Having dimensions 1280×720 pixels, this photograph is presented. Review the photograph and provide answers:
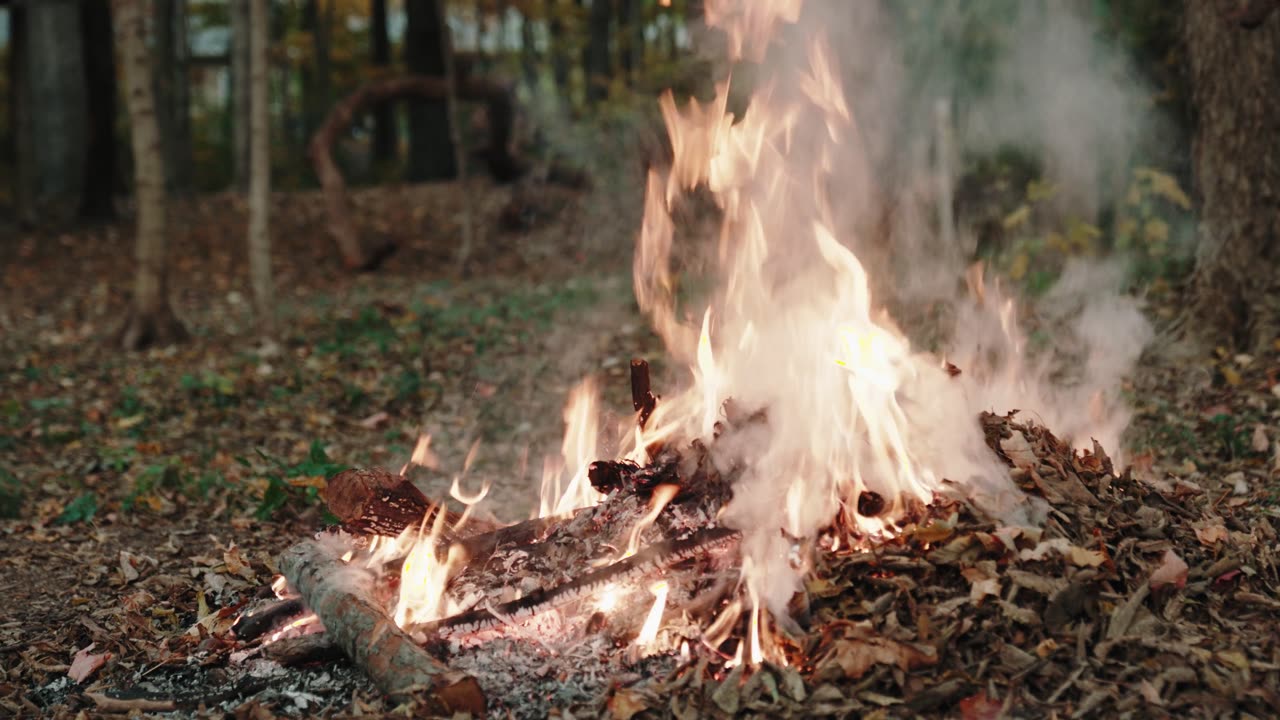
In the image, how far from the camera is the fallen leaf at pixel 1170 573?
380 centimetres

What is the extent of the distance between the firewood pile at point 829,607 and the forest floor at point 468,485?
1 centimetres

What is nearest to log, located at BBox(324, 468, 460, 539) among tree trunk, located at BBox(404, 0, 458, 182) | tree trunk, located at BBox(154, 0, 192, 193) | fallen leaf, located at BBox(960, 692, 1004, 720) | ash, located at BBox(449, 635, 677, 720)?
ash, located at BBox(449, 635, 677, 720)

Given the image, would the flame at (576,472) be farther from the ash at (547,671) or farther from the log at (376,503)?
the ash at (547,671)

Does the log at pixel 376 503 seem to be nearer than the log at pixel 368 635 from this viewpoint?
No

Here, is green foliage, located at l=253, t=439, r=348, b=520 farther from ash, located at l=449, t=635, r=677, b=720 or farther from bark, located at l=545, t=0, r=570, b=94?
bark, located at l=545, t=0, r=570, b=94

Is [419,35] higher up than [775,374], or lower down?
higher up

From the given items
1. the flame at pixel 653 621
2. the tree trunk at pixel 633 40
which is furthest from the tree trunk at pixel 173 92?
the flame at pixel 653 621

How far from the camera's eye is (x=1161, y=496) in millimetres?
4469

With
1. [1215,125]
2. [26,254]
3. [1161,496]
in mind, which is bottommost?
[26,254]

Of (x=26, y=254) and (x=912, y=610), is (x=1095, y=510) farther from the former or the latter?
(x=26, y=254)

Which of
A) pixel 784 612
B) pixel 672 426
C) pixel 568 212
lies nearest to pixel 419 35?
pixel 568 212

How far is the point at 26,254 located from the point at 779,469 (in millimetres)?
13508

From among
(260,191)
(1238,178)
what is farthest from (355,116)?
(1238,178)

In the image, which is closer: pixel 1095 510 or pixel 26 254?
pixel 1095 510
